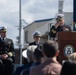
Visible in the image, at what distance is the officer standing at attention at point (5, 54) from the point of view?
31.5 feet

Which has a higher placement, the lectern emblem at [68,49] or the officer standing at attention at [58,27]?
the officer standing at attention at [58,27]

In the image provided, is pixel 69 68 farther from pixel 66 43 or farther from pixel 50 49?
pixel 66 43

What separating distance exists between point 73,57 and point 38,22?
4590 centimetres

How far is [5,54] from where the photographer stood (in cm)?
966

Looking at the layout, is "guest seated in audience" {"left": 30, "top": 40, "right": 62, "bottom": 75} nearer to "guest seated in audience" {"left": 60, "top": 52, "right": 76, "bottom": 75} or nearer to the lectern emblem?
"guest seated in audience" {"left": 60, "top": 52, "right": 76, "bottom": 75}

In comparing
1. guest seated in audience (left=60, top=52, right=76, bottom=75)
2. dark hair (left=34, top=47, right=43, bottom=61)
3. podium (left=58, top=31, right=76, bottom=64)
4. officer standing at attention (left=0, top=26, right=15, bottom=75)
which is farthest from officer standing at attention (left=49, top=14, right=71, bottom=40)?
guest seated in audience (left=60, top=52, right=76, bottom=75)

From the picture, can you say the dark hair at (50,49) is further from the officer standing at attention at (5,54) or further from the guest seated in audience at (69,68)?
the officer standing at attention at (5,54)

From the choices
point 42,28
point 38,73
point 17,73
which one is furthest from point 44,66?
point 42,28

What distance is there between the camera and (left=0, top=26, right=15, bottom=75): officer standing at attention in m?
9.60

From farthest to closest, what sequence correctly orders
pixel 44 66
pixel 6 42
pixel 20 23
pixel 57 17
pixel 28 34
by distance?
pixel 28 34 < pixel 20 23 < pixel 6 42 < pixel 57 17 < pixel 44 66

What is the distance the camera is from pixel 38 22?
51062mm

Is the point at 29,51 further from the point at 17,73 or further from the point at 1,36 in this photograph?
the point at 1,36

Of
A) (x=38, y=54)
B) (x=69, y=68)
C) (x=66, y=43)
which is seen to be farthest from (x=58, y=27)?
(x=69, y=68)

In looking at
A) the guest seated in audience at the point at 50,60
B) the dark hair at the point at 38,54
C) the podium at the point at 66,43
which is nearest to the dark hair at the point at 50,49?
the guest seated in audience at the point at 50,60
